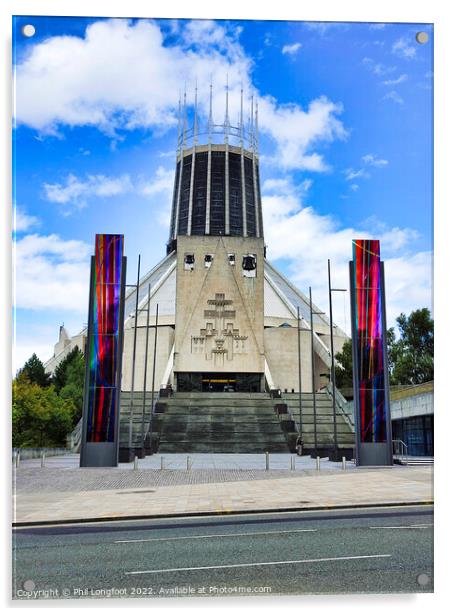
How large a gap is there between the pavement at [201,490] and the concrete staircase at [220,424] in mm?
9609

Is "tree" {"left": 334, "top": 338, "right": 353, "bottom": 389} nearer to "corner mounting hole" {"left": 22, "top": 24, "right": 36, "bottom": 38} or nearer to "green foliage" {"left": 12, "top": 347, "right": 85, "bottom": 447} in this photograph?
"green foliage" {"left": 12, "top": 347, "right": 85, "bottom": 447}

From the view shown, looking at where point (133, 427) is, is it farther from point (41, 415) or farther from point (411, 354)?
point (411, 354)

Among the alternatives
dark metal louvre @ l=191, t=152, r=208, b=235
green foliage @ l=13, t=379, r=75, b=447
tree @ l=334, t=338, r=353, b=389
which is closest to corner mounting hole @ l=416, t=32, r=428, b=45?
green foliage @ l=13, t=379, r=75, b=447

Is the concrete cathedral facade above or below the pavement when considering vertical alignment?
above

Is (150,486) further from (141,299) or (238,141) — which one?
(238,141)

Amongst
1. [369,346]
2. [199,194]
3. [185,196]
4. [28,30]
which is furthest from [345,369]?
[28,30]

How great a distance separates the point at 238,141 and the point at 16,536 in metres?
87.1

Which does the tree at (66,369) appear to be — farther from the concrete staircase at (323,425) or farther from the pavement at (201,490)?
the pavement at (201,490)

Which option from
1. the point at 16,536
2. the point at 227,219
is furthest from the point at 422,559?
the point at 227,219

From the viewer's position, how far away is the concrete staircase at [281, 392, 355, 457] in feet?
107

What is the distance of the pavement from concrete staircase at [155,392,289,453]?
378 inches

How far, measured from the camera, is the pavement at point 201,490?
11648mm

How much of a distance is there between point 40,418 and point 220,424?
10.8 m

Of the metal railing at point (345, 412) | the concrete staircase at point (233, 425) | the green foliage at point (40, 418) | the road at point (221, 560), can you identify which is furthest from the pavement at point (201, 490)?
the metal railing at point (345, 412)
